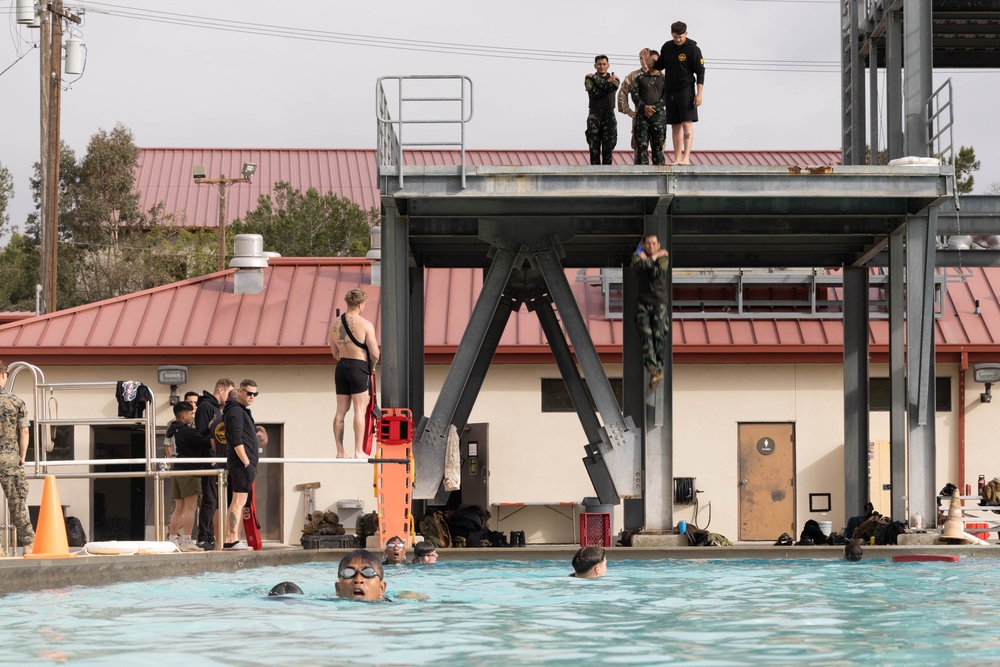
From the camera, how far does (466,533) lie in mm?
18938

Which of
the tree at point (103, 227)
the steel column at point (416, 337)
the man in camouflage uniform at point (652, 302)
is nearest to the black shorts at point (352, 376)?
the man in camouflage uniform at point (652, 302)

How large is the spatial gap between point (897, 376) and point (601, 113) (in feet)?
16.9

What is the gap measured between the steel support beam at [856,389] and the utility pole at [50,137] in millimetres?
18588

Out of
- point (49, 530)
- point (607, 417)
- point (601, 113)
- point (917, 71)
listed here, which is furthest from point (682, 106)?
point (49, 530)

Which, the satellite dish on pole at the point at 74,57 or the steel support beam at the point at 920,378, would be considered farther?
the satellite dish on pole at the point at 74,57

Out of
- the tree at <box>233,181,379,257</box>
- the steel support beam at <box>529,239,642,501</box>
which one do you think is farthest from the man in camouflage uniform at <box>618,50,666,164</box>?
the tree at <box>233,181,379,257</box>

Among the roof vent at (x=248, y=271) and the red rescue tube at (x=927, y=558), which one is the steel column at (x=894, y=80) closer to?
the red rescue tube at (x=927, y=558)

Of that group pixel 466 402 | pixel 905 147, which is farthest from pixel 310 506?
pixel 905 147

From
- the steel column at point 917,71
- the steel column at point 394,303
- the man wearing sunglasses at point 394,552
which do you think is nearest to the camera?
the man wearing sunglasses at point 394,552

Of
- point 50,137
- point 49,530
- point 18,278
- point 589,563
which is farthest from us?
point 18,278

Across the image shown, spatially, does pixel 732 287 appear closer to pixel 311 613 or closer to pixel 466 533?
pixel 466 533

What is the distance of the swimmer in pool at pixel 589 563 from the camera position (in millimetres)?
13930

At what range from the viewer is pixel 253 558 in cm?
1471

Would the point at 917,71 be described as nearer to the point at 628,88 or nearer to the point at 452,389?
the point at 628,88
